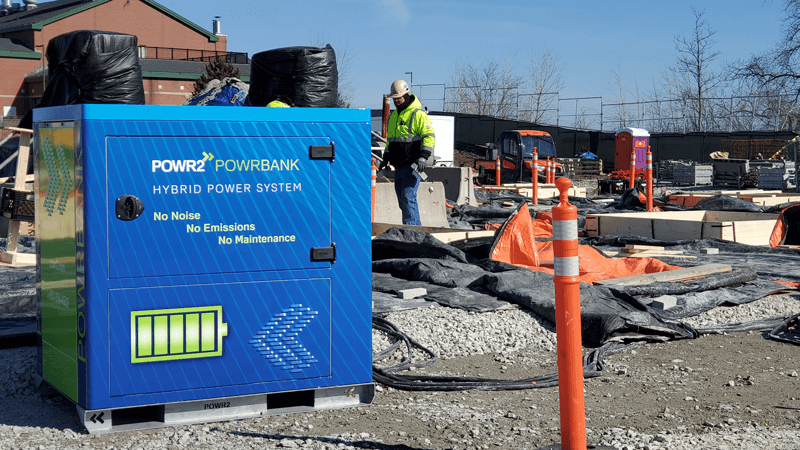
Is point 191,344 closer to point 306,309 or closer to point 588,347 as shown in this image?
point 306,309

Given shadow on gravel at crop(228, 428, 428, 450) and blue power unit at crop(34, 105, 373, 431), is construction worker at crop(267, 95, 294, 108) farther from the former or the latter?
shadow on gravel at crop(228, 428, 428, 450)

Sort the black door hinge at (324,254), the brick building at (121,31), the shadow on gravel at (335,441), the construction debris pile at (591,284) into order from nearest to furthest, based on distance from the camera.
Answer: the shadow on gravel at (335,441) → the black door hinge at (324,254) → the construction debris pile at (591,284) → the brick building at (121,31)

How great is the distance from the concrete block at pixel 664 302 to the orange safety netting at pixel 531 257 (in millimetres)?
1434

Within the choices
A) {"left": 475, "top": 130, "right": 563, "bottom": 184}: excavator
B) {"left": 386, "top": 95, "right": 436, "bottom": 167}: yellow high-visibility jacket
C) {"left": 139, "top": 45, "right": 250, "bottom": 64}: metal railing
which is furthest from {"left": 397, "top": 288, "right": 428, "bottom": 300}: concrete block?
{"left": 139, "top": 45, "right": 250, "bottom": 64}: metal railing

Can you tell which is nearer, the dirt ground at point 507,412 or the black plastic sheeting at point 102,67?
the dirt ground at point 507,412

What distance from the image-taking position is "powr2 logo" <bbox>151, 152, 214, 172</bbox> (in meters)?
4.23

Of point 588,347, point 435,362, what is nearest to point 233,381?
point 435,362

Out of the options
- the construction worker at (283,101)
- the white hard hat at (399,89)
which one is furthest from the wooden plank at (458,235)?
the construction worker at (283,101)

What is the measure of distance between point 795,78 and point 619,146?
14.9 m

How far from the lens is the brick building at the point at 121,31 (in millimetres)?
48562

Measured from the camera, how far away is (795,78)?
140 ft

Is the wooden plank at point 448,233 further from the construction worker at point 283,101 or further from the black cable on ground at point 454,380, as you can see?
the black cable on ground at point 454,380

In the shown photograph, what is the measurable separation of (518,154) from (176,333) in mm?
27585

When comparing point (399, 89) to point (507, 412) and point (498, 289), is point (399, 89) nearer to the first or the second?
point (498, 289)
